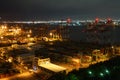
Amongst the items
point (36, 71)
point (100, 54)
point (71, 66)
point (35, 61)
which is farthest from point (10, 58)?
point (100, 54)

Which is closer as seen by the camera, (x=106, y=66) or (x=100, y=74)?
(x=100, y=74)

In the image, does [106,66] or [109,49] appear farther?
[109,49]

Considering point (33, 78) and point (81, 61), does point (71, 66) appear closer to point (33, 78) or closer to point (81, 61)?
point (81, 61)

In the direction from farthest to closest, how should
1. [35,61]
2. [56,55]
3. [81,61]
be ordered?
[56,55]
[81,61]
[35,61]

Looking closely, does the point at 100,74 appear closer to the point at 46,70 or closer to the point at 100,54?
the point at 46,70

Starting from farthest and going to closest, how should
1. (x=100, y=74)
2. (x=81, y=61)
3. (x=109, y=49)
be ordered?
(x=109, y=49), (x=81, y=61), (x=100, y=74)

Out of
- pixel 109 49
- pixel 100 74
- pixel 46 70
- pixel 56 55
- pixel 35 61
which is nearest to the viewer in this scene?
pixel 100 74

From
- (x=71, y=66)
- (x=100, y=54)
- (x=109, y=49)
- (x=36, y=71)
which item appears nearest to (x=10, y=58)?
(x=36, y=71)

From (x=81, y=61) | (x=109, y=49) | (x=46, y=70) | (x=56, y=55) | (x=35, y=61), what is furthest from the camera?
(x=109, y=49)
